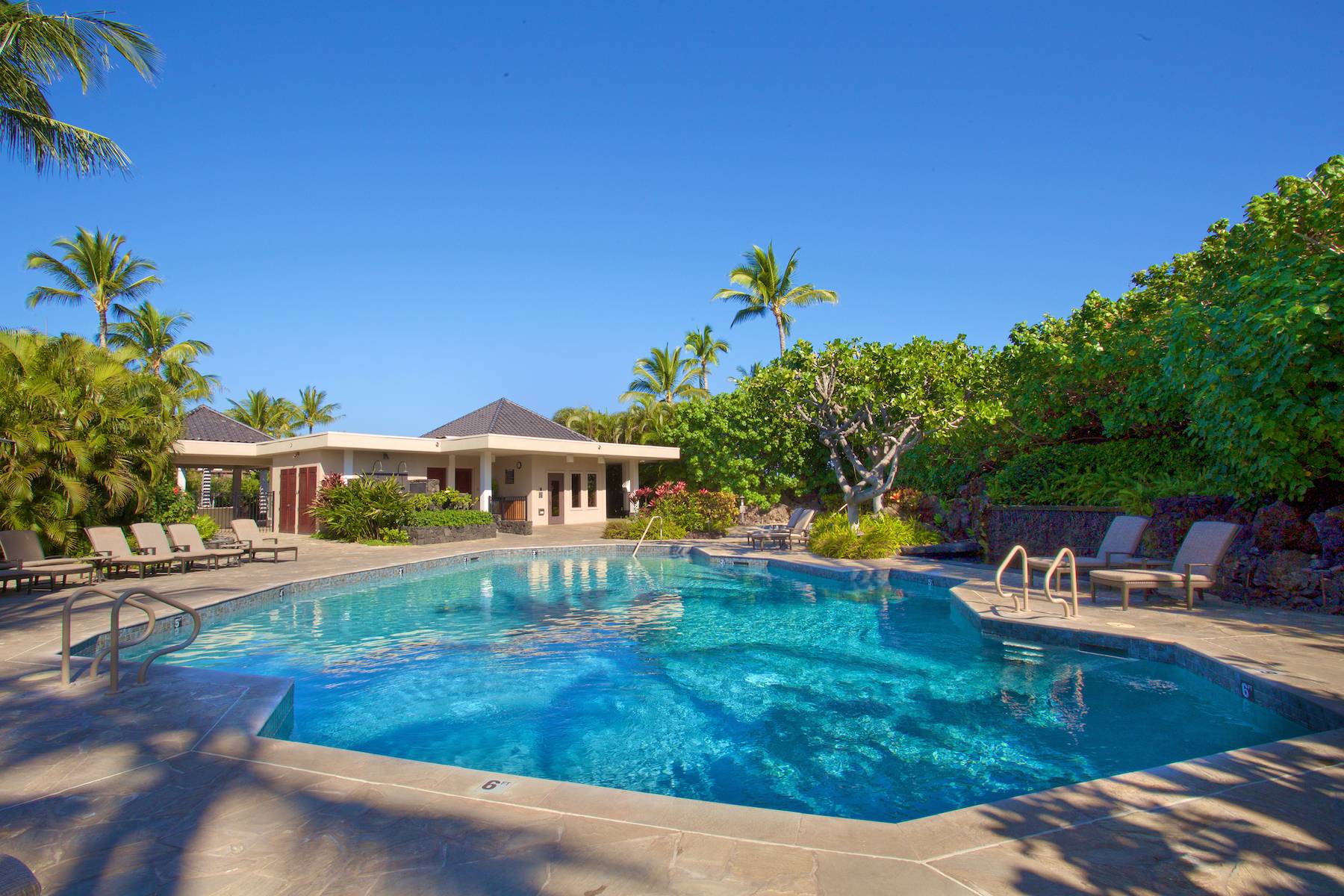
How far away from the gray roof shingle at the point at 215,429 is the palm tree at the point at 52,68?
16.1 metres

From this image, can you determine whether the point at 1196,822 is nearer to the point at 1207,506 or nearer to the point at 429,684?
the point at 429,684

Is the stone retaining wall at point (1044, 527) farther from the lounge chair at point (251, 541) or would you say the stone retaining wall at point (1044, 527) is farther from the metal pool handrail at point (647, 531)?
the lounge chair at point (251, 541)

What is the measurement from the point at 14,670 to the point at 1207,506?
13.2m

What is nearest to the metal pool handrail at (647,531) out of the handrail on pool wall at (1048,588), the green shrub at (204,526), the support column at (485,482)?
the support column at (485,482)

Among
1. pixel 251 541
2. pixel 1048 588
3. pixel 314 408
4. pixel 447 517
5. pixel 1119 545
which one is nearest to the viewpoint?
pixel 1048 588

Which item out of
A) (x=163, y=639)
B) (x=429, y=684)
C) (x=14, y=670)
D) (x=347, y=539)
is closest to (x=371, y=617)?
(x=163, y=639)

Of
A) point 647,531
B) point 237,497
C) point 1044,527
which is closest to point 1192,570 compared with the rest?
point 1044,527

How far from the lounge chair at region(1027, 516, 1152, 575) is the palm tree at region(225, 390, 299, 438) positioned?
4655 cm

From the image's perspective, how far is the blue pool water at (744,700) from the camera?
5051mm

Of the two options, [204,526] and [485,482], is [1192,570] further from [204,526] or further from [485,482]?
[485,482]

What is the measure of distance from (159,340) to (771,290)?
27.0 metres

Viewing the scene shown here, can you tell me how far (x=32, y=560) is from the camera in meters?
10.8

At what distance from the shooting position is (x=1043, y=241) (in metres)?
18.8

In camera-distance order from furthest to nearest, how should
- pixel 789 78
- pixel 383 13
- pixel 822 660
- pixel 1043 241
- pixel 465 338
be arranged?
1. pixel 465 338
2. pixel 1043 241
3. pixel 789 78
4. pixel 383 13
5. pixel 822 660
